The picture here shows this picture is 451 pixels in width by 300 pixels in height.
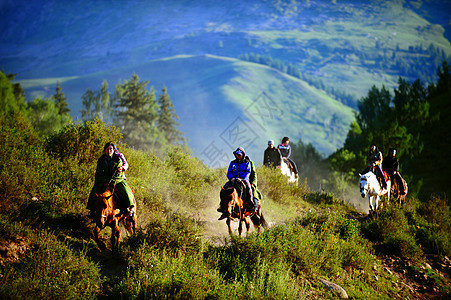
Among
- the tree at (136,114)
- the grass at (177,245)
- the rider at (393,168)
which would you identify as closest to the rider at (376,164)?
the rider at (393,168)

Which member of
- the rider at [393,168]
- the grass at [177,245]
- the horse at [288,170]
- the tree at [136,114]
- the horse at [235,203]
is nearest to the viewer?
the grass at [177,245]

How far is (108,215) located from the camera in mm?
8094

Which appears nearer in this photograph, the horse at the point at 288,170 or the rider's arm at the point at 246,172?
the rider's arm at the point at 246,172

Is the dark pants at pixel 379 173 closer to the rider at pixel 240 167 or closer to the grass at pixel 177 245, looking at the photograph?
the grass at pixel 177 245

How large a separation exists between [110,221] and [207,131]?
620ft

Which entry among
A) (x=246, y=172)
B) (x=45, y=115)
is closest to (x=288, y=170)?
(x=246, y=172)

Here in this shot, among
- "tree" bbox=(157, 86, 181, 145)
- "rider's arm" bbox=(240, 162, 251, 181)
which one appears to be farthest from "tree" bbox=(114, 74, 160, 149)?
"rider's arm" bbox=(240, 162, 251, 181)

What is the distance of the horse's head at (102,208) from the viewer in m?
7.83

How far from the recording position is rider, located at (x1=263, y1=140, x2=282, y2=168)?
17.0 meters

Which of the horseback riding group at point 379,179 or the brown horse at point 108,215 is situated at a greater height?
the brown horse at point 108,215

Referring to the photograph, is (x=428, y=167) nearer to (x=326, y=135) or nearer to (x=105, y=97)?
(x=105, y=97)

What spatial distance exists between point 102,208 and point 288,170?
11557 mm

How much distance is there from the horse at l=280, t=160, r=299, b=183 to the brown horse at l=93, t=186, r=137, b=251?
32.9 ft

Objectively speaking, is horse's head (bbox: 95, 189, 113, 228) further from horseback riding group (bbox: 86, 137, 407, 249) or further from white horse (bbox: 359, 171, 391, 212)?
white horse (bbox: 359, 171, 391, 212)
